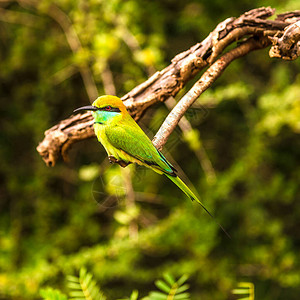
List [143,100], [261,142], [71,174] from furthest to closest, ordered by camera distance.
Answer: [71,174] < [261,142] < [143,100]

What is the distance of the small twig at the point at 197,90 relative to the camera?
92 cm

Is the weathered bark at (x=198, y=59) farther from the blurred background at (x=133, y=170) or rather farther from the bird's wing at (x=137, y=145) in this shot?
the blurred background at (x=133, y=170)

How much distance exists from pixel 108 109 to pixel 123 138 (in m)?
0.08

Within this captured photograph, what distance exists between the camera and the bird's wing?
97 centimetres

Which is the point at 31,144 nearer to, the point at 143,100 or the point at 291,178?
the point at 291,178

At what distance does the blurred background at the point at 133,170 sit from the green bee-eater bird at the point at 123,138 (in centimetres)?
81

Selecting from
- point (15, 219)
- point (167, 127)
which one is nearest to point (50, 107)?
point (15, 219)

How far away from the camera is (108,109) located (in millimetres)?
1001

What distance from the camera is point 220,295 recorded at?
2355 mm

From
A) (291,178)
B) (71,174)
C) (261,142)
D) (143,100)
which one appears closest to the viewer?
(143,100)

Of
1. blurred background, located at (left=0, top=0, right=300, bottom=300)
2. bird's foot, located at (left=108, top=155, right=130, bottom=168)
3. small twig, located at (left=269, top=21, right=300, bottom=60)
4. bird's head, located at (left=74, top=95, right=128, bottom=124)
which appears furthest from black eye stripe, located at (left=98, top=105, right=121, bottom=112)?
blurred background, located at (left=0, top=0, right=300, bottom=300)

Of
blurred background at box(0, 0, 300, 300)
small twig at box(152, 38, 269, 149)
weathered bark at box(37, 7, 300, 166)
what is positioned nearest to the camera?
small twig at box(152, 38, 269, 149)

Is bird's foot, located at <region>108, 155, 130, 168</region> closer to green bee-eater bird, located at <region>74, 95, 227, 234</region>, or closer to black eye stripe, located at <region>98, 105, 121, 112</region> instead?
green bee-eater bird, located at <region>74, 95, 227, 234</region>

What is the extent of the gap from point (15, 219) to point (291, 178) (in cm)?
161
